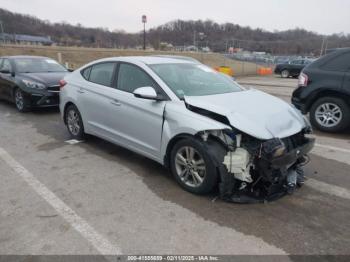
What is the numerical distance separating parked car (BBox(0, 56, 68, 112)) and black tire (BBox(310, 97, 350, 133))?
6193 mm

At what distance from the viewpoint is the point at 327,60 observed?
21.0ft

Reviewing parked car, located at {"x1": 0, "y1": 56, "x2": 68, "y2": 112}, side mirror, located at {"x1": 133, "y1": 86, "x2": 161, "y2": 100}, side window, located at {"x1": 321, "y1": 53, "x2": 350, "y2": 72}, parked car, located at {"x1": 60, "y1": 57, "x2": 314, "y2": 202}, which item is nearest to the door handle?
parked car, located at {"x1": 60, "y1": 57, "x2": 314, "y2": 202}

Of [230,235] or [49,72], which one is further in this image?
[49,72]

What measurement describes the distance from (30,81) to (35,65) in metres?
1.22

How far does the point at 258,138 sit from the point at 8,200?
2.91 m

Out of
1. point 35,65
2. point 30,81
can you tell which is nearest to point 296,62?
point 35,65

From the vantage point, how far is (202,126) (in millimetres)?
3340

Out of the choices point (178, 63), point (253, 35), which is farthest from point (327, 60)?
point (253, 35)

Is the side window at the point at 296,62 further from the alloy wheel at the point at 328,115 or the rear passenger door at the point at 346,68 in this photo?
the alloy wheel at the point at 328,115

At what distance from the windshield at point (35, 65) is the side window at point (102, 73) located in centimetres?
416

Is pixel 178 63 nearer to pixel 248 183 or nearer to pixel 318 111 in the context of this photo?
pixel 248 183

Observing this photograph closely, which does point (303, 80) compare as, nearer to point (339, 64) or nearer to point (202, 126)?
point (339, 64)

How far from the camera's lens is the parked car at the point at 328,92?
6102mm

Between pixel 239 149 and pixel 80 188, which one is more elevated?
pixel 239 149
